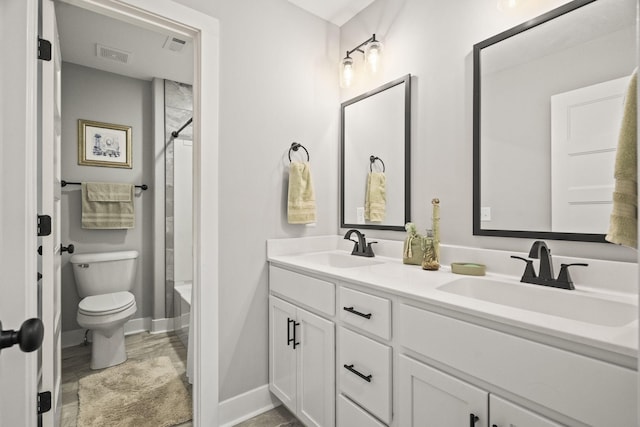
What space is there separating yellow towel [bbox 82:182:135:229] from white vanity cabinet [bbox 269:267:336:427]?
190cm

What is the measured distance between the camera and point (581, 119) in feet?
3.91

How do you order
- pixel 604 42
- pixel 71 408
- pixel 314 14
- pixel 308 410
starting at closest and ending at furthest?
pixel 604 42 → pixel 308 410 → pixel 71 408 → pixel 314 14

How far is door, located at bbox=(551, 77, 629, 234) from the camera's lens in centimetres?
A: 112

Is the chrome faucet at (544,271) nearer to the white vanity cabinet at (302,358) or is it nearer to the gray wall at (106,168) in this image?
the white vanity cabinet at (302,358)

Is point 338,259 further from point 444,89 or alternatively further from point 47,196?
point 47,196

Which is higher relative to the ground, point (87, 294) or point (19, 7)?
point (19, 7)

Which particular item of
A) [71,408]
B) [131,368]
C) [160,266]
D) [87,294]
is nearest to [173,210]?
[160,266]

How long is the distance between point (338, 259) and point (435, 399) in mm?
1078

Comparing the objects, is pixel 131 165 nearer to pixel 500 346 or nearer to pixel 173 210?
pixel 173 210

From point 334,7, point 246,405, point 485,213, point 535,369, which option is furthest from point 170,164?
point 535,369

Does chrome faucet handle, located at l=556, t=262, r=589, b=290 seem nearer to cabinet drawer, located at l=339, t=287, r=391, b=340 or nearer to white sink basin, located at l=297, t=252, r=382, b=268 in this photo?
cabinet drawer, located at l=339, t=287, r=391, b=340

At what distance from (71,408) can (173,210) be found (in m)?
1.70

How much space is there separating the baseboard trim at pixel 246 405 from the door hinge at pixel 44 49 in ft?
6.03

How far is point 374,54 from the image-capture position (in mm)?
1935
